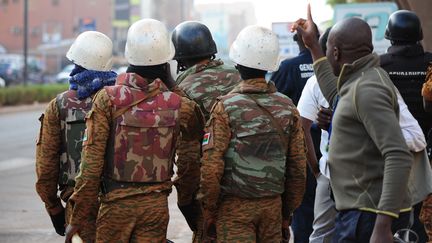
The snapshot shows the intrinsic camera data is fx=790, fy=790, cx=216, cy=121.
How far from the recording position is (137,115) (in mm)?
4250

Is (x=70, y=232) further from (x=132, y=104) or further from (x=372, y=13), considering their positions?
(x=372, y=13)

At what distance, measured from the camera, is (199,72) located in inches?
204

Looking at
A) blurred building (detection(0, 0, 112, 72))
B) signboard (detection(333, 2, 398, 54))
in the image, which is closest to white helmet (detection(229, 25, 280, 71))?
signboard (detection(333, 2, 398, 54))

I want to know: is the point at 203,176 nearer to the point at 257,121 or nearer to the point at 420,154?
the point at 257,121

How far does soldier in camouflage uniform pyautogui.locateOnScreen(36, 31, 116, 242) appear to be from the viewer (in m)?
4.84

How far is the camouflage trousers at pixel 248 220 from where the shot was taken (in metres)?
4.38

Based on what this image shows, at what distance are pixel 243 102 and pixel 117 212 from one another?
3.02 feet

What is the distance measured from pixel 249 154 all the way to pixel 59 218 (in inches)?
56.2

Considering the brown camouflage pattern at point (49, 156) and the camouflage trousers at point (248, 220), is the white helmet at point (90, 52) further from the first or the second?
the camouflage trousers at point (248, 220)

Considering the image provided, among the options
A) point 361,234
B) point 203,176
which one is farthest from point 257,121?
point 361,234

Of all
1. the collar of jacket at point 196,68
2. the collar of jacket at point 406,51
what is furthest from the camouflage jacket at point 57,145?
the collar of jacket at point 406,51

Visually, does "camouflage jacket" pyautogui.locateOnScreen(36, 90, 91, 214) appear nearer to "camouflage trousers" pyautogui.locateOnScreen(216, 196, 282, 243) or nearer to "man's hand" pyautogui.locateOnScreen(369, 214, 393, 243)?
"camouflage trousers" pyautogui.locateOnScreen(216, 196, 282, 243)

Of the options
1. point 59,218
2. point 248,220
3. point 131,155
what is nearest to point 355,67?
point 248,220

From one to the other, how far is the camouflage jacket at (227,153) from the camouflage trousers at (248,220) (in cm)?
9
